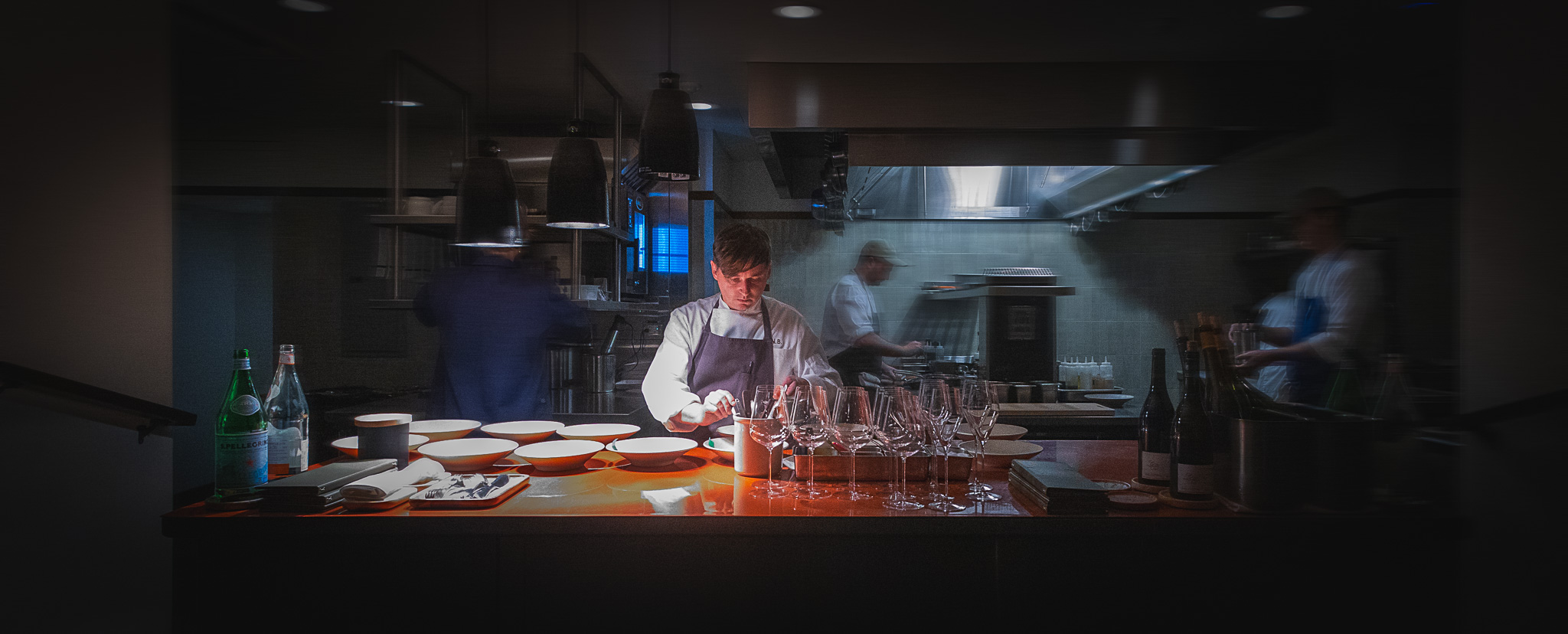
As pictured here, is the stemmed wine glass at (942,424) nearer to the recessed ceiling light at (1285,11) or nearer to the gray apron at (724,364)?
the gray apron at (724,364)

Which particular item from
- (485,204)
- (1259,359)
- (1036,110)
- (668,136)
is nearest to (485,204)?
(485,204)

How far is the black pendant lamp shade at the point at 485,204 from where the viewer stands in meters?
1.69

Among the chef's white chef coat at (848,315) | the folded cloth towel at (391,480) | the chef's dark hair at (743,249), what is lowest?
the folded cloth towel at (391,480)

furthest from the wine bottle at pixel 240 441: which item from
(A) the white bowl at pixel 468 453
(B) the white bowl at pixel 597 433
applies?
(B) the white bowl at pixel 597 433

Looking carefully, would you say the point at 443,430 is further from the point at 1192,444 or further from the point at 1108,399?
the point at 1108,399

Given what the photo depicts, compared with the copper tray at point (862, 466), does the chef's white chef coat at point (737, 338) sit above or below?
above

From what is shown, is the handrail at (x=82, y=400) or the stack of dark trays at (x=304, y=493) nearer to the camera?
the stack of dark trays at (x=304, y=493)

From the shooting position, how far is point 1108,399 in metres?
A: 3.58

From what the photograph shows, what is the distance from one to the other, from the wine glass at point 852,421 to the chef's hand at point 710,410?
42cm

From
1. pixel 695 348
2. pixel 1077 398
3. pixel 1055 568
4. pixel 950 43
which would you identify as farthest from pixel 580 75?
pixel 1077 398

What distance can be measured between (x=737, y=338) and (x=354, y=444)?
1291mm

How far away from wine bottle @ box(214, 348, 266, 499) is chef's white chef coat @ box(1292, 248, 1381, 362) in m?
3.33

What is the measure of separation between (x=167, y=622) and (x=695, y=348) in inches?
69.7

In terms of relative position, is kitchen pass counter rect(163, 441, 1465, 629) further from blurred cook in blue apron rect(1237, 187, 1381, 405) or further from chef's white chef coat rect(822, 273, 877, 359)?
chef's white chef coat rect(822, 273, 877, 359)
